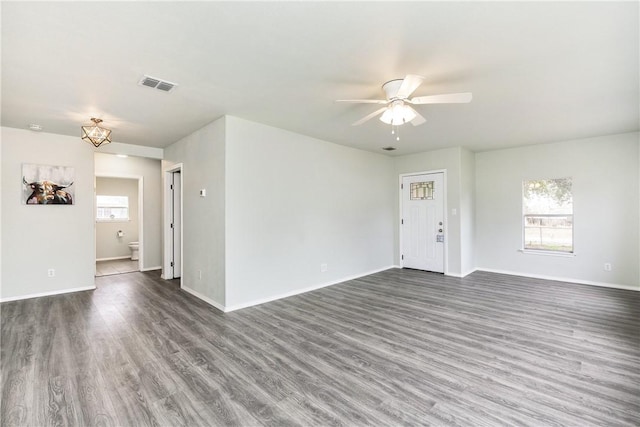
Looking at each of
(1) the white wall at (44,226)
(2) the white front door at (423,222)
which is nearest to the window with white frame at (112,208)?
(1) the white wall at (44,226)

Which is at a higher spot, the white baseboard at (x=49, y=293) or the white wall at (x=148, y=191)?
the white wall at (x=148, y=191)

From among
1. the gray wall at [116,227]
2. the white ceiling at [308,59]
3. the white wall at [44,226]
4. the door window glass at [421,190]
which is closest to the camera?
the white ceiling at [308,59]

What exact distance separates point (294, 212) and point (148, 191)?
4.17 meters

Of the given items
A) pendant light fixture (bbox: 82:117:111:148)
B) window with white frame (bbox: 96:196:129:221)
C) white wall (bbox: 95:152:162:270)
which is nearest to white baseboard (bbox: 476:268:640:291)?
pendant light fixture (bbox: 82:117:111:148)

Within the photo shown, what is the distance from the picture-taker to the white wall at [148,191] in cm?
644

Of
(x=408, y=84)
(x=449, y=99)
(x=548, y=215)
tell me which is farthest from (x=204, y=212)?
(x=548, y=215)

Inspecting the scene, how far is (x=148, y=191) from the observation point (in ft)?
22.4

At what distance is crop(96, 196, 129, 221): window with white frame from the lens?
8.01m

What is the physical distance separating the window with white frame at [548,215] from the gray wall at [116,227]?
32.4 feet

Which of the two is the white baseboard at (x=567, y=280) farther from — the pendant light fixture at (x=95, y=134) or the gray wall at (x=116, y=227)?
the gray wall at (x=116, y=227)

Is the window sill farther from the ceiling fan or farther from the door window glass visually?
the ceiling fan

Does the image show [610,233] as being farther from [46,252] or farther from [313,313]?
[46,252]

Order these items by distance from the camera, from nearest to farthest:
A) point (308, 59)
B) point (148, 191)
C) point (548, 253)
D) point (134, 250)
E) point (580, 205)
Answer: point (308, 59), point (580, 205), point (548, 253), point (148, 191), point (134, 250)

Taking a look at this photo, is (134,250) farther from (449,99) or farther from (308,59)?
(449,99)
